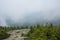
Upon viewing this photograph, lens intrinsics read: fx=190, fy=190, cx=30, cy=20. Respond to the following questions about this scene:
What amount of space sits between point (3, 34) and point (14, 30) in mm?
935

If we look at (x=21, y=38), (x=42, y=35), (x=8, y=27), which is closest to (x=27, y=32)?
(x=21, y=38)

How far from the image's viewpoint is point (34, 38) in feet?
23.9

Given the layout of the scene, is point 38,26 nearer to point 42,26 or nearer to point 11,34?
point 42,26

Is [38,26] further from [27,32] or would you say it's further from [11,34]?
[11,34]

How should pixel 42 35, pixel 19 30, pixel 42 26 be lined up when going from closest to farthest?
pixel 42 35, pixel 42 26, pixel 19 30

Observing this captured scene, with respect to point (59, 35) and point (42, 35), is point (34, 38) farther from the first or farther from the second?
point (59, 35)

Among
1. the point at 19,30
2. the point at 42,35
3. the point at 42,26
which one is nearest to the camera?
the point at 42,35

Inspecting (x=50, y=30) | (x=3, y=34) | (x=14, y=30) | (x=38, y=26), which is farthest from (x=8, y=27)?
(x=50, y=30)

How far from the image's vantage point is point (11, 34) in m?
8.12

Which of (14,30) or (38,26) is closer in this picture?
(38,26)

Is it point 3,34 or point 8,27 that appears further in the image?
point 8,27

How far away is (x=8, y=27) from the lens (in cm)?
898

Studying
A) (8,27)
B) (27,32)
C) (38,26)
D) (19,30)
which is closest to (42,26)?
(38,26)

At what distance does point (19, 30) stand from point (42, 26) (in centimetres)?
126
